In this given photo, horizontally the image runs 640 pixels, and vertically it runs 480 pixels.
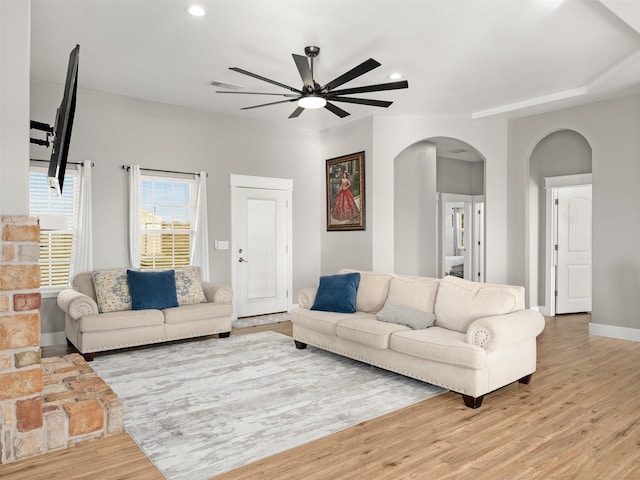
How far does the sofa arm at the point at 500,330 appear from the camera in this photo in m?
3.26

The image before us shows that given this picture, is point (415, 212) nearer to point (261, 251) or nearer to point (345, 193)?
point (345, 193)

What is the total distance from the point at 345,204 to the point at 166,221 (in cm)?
262

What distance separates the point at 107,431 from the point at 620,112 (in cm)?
629

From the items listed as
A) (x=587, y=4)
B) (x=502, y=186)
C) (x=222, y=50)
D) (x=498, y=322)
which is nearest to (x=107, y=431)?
(x=498, y=322)

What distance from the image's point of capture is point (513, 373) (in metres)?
3.49

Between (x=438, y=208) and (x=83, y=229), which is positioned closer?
(x=83, y=229)

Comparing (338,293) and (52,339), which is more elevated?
(338,293)

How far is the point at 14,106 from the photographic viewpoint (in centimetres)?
243

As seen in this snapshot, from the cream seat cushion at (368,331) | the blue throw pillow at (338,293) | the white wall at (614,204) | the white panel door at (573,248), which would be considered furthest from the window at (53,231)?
the white panel door at (573,248)

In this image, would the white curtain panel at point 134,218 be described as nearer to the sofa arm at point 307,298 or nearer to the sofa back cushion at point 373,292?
the sofa arm at point 307,298

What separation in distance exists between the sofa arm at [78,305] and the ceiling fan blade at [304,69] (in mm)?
3093


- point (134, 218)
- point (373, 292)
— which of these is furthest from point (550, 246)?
point (134, 218)

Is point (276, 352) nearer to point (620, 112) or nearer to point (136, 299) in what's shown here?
point (136, 299)

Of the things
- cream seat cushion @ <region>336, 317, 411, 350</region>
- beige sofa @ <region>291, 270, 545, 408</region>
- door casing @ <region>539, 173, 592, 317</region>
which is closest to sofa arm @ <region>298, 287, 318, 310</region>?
beige sofa @ <region>291, 270, 545, 408</region>
